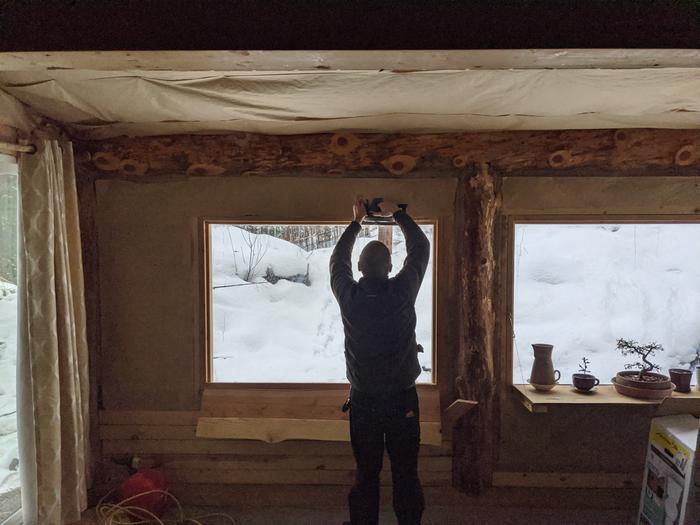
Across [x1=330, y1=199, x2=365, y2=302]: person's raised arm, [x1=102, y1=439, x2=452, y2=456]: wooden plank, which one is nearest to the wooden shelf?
[x1=102, y1=439, x2=452, y2=456]: wooden plank

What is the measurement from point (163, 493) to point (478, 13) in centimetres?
316

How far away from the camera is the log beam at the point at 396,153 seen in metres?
2.98

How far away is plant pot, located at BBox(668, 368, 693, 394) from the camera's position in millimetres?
2951

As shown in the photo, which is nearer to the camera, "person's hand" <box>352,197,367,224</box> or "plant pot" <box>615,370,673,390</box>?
"person's hand" <box>352,197,367,224</box>

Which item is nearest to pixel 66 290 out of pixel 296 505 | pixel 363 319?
pixel 363 319

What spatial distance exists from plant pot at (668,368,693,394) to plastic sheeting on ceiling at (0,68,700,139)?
62.0 inches

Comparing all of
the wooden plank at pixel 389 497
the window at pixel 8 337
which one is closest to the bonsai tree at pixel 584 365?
the wooden plank at pixel 389 497

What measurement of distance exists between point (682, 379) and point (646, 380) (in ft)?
0.90

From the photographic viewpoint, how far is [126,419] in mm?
3152

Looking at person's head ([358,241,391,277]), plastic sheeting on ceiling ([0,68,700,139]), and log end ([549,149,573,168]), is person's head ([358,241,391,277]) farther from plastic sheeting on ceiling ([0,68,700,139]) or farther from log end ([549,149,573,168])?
log end ([549,149,573,168])

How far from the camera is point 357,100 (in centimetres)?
237

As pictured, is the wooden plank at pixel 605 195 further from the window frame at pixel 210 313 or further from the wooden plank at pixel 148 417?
the wooden plank at pixel 148 417

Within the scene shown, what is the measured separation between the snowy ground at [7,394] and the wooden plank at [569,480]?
300 cm

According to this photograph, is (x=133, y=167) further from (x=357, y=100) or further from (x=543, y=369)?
(x=543, y=369)
